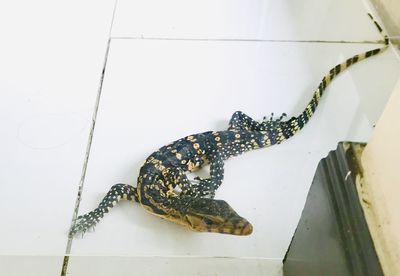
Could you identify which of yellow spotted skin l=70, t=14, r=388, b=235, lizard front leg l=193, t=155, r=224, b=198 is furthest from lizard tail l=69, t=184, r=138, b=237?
lizard front leg l=193, t=155, r=224, b=198

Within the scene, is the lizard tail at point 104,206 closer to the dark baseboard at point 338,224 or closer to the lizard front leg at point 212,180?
the lizard front leg at point 212,180

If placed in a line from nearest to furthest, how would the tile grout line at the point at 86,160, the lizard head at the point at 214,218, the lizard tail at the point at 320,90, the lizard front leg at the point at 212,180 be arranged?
1. the lizard head at the point at 214,218
2. the tile grout line at the point at 86,160
3. the lizard front leg at the point at 212,180
4. the lizard tail at the point at 320,90

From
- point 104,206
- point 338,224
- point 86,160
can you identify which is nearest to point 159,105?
point 86,160

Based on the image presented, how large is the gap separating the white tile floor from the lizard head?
105 mm

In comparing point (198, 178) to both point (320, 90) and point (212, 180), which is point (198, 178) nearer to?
point (212, 180)

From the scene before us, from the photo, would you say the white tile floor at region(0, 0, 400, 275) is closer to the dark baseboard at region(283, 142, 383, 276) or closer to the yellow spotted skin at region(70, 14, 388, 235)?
the yellow spotted skin at region(70, 14, 388, 235)

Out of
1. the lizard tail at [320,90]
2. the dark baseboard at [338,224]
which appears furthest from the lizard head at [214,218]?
the lizard tail at [320,90]

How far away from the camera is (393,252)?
37.0 inches

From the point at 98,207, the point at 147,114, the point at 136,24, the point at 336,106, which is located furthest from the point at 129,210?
the point at 136,24

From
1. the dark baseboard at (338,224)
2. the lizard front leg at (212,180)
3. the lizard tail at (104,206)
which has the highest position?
the dark baseboard at (338,224)

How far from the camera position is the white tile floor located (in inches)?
63.8

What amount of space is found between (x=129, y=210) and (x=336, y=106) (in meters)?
1.01

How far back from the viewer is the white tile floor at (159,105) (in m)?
1.62

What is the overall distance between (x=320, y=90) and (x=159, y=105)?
73cm
